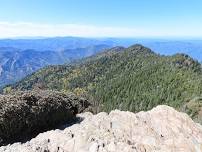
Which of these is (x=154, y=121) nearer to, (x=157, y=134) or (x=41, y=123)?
(x=157, y=134)

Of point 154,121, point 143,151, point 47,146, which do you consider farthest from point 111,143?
point 154,121

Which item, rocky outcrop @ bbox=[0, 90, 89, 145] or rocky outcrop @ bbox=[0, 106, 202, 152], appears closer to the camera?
rocky outcrop @ bbox=[0, 106, 202, 152]

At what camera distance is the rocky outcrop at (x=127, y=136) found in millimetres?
15500

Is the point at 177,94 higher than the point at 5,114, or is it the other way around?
the point at 5,114

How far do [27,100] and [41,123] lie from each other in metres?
1.42

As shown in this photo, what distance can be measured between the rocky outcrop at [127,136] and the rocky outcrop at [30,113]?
4.64 ft

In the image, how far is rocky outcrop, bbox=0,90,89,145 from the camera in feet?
59.2

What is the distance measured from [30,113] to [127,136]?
5.10 metres

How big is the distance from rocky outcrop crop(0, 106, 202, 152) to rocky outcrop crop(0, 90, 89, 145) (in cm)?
141

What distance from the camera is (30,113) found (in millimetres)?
19188

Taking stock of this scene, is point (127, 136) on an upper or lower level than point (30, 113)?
lower

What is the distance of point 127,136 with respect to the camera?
17391 mm

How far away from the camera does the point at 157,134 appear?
17609mm

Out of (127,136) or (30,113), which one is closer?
(127,136)
